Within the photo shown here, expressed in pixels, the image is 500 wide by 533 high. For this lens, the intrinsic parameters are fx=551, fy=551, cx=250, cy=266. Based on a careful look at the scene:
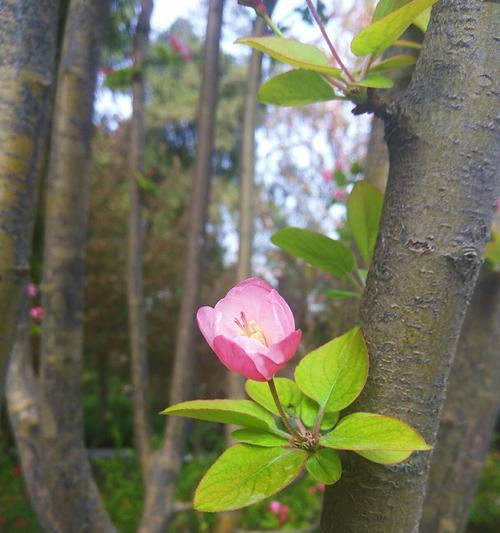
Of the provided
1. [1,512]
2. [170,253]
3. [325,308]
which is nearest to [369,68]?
[325,308]

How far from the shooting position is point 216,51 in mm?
1376

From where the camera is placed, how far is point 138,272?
1.56 meters

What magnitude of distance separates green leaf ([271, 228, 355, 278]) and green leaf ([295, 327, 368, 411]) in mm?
109

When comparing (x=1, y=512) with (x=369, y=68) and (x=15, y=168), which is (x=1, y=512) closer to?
(x=15, y=168)

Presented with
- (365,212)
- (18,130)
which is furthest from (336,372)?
(18,130)

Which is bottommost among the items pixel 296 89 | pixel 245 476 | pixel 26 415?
pixel 26 415

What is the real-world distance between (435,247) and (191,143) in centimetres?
705

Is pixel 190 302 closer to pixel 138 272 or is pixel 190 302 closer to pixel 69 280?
pixel 138 272

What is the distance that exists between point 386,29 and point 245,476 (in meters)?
0.27

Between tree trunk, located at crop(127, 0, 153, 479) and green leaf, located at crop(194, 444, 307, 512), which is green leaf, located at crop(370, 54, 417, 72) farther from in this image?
tree trunk, located at crop(127, 0, 153, 479)

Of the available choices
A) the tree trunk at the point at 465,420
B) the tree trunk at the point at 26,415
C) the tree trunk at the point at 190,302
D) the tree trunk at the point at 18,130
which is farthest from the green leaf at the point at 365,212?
the tree trunk at the point at 190,302

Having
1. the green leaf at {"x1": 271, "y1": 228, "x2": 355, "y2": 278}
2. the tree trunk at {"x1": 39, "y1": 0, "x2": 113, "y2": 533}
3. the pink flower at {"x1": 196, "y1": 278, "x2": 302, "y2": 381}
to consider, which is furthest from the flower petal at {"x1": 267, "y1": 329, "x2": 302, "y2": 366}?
the tree trunk at {"x1": 39, "y1": 0, "x2": 113, "y2": 533}

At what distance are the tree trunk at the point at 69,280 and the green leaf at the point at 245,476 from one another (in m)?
0.56

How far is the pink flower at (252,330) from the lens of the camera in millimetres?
271
